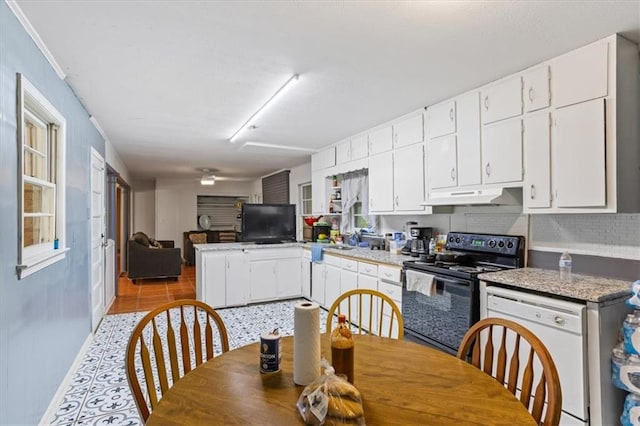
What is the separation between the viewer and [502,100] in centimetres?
270

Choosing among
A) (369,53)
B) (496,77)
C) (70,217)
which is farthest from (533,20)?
(70,217)

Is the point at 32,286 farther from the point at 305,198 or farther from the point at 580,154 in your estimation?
the point at 305,198

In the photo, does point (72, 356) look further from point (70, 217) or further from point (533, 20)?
point (533, 20)

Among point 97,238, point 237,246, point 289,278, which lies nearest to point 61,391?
point 97,238

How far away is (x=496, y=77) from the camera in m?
2.69

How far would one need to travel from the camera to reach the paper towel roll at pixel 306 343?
1.08 m

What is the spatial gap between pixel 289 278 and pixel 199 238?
493 cm

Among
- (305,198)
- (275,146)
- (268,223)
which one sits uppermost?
(275,146)

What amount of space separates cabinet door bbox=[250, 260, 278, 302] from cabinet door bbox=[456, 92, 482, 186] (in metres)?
3.04

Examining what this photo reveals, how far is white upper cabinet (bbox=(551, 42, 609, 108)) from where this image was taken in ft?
6.93

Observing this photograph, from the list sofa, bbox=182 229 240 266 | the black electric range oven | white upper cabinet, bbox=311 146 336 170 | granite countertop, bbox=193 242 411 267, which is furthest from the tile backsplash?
sofa, bbox=182 229 240 266

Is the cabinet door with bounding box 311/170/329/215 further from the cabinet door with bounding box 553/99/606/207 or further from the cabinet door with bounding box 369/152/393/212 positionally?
the cabinet door with bounding box 553/99/606/207

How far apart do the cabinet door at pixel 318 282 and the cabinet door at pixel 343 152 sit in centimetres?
153

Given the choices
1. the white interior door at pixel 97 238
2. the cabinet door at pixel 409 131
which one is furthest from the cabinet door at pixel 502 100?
the white interior door at pixel 97 238
